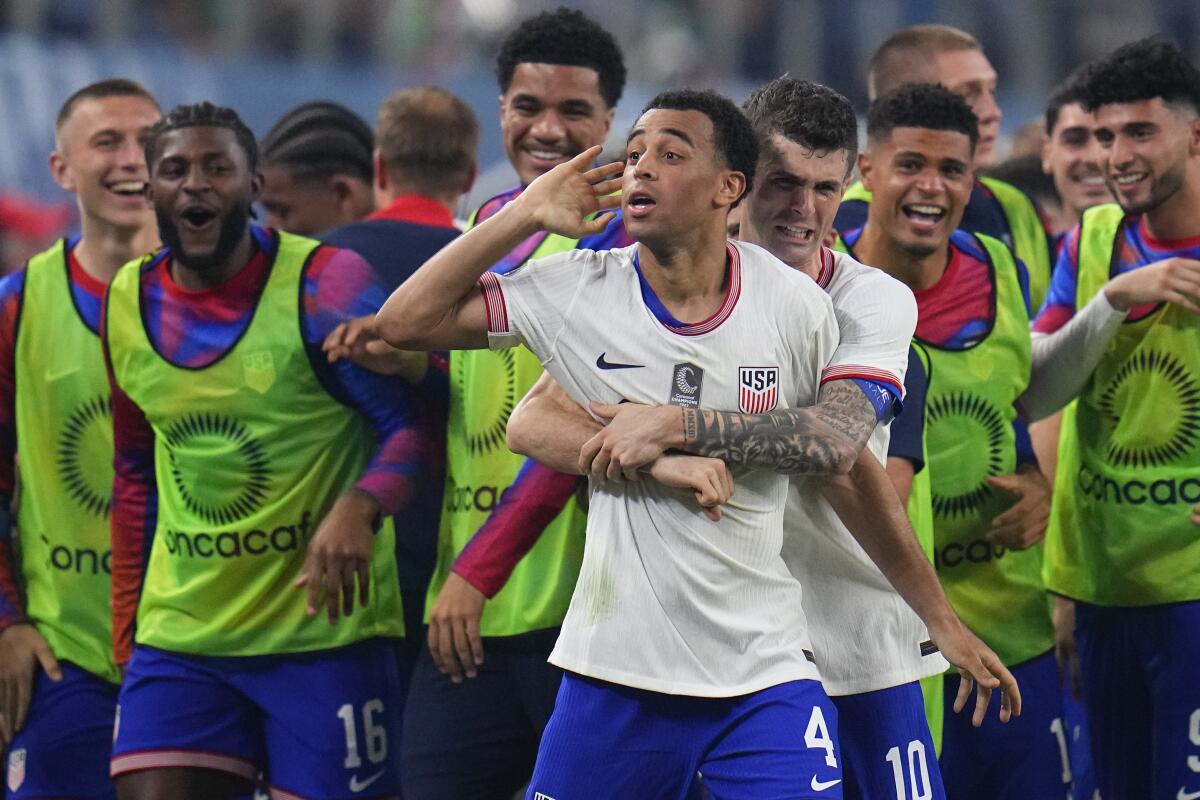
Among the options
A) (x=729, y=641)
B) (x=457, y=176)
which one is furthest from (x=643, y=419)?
(x=457, y=176)

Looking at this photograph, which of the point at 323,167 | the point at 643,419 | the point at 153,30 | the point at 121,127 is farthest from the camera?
the point at 153,30

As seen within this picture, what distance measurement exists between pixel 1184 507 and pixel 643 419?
86.5 inches

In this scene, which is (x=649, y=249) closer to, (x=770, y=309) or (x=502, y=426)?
(x=770, y=309)

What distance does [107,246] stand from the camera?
5.93m

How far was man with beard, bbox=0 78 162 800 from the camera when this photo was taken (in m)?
5.64

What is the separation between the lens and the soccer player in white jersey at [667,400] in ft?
12.8

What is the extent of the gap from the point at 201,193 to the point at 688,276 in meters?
1.77

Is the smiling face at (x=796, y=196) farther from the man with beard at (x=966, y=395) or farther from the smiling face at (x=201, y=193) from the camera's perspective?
the smiling face at (x=201, y=193)

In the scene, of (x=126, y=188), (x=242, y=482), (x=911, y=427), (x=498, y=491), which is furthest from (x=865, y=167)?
(x=126, y=188)

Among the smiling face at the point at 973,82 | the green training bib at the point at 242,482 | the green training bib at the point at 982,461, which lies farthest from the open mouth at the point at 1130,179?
the green training bib at the point at 242,482

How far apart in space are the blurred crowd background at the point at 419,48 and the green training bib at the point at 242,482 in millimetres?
8156

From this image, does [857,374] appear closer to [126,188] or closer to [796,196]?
[796,196]

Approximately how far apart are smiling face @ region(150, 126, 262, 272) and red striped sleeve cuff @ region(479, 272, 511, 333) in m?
1.40

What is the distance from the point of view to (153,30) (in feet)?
47.6
